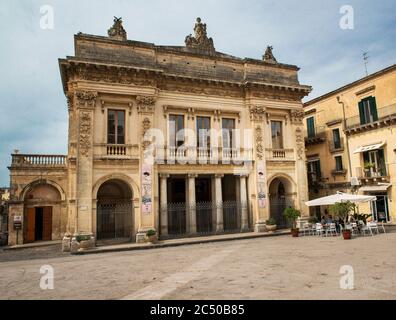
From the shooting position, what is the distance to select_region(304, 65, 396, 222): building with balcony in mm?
22734

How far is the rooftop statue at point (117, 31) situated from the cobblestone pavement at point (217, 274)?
13.0 m

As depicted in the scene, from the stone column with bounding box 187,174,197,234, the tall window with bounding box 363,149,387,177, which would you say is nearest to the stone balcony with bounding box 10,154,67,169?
the stone column with bounding box 187,174,197,234

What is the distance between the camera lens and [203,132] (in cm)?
2009

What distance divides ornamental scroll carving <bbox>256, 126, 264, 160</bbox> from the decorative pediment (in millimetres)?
6546

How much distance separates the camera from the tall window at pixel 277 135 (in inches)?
868

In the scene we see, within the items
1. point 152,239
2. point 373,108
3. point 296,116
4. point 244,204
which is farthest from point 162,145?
point 373,108

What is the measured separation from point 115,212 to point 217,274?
10.2 metres

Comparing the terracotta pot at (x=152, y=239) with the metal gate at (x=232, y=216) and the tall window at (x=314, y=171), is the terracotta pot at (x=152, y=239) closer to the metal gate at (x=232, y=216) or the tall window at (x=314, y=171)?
the metal gate at (x=232, y=216)

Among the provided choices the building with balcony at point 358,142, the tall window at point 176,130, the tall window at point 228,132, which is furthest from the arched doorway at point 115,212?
the building with balcony at point 358,142

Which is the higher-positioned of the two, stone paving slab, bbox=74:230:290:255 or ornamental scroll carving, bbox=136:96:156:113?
ornamental scroll carving, bbox=136:96:156:113

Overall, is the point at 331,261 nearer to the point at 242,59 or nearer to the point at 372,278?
the point at 372,278

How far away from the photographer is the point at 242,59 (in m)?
21.8

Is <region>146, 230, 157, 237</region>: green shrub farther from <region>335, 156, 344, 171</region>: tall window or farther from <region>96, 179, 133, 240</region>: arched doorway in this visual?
<region>335, 156, 344, 171</region>: tall window

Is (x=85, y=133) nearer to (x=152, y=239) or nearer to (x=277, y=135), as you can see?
(x=152, y=239)
